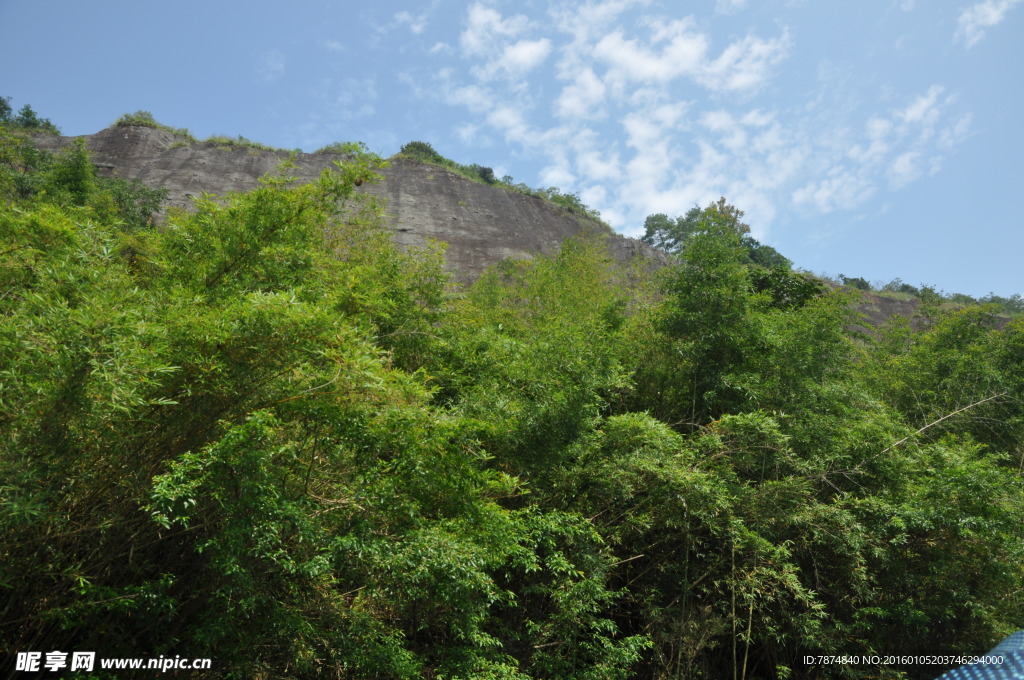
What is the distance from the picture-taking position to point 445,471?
9.91 ft

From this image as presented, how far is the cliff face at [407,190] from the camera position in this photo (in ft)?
48.4

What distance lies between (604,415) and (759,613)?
2373 millimetres

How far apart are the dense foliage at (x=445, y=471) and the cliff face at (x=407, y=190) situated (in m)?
7.89

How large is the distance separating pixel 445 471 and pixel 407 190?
47.8 ft

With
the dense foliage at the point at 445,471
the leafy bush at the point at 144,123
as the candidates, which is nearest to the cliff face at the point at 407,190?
the leafy bush at the point at 144,123

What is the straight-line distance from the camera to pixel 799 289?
7.84m

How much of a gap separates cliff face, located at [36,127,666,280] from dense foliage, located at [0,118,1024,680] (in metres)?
7.89

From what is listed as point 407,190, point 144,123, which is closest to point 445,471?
point 407,190

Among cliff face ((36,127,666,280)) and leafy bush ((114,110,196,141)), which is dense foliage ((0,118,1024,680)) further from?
leafy bush ((114,110,196,141))

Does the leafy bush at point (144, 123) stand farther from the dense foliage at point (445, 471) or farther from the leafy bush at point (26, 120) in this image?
the dense foliage at point (445, 471)

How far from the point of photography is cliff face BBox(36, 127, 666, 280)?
14.7 meters

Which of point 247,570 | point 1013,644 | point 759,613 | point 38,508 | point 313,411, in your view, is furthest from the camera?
point 759,613

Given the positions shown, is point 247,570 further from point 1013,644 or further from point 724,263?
point 724,263

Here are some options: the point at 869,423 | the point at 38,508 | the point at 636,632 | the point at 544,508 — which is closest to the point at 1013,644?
the point at 38,508
